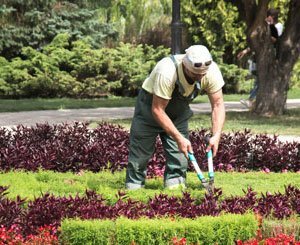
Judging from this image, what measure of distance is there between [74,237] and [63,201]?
2.26ft

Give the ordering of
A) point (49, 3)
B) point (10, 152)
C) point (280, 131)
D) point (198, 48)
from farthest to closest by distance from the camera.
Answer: point (49, 3), point (280, 131), point (10, 152), point (198, 48)

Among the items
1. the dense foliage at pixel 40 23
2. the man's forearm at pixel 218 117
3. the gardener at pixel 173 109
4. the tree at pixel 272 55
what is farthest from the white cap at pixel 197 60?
the dense foliage at pixel 40 23

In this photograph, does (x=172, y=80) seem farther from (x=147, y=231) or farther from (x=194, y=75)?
(x=147, y=231)

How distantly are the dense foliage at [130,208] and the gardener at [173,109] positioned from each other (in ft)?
2.69

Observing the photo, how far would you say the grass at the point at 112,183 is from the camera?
7926 millimetres

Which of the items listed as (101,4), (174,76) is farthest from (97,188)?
(101,4)

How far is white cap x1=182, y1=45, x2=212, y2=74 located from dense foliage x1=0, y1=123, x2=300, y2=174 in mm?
2608

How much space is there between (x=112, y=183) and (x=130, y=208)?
7.14ft

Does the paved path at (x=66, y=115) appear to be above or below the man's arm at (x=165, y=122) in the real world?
below

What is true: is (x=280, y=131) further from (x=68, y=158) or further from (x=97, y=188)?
(x=97, y=188)

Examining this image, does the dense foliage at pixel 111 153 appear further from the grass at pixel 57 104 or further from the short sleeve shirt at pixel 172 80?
the grass at pixel 57 104

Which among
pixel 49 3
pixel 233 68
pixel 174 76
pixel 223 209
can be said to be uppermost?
pixel 174 76

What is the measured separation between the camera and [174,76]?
760 centimetres

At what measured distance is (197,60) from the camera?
734 cm
